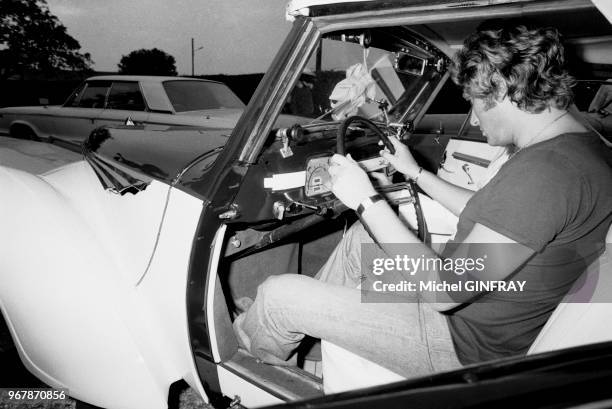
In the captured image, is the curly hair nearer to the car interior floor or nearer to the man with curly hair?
the man with curly hair

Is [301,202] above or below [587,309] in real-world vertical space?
above

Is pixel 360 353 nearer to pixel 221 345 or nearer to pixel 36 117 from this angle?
pixel 221 345

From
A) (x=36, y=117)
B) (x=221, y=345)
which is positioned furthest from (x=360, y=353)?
(x=36, y=117)

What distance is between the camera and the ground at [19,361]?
2055 millimetres

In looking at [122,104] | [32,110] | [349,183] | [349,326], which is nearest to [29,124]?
[32,110]

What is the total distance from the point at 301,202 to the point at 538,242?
3.00ft

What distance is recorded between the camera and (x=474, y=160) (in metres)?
3.17

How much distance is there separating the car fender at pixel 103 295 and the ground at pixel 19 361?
30 cm

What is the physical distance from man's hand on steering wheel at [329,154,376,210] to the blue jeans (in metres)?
0.34

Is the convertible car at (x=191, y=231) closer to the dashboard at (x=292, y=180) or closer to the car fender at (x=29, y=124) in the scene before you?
the dashboard at (x=292, y=180)

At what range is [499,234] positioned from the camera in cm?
110

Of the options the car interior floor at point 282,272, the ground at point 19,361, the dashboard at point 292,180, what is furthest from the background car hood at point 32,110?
the dashboard at point 292,180

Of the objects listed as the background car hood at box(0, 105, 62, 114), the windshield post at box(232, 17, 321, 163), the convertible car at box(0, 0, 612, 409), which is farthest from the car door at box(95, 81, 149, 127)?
the windshield post at box(232, 17, 321, 163)

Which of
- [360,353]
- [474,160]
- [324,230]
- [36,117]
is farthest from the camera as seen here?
[36,117]
